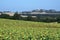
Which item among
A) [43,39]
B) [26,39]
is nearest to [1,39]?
[26,39]

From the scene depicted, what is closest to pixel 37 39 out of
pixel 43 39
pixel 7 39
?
pixel 43 39

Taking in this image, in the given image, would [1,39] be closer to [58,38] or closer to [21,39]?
[21,39]

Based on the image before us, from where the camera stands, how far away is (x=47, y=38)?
7570 millimetres

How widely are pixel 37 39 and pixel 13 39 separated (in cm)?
87

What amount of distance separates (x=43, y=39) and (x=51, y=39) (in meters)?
0.27

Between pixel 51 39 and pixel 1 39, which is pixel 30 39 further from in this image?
pixel 1 39

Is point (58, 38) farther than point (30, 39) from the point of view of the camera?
Yes

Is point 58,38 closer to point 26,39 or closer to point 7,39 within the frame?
point 26,39

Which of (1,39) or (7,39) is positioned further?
(1,39)

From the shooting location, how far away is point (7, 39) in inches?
305

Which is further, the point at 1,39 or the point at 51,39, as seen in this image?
the point at 1,39

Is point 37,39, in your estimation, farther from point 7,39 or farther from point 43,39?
point 7,39

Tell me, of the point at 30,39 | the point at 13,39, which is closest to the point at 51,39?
the point at 30,39

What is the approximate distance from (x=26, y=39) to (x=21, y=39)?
0.27 m
